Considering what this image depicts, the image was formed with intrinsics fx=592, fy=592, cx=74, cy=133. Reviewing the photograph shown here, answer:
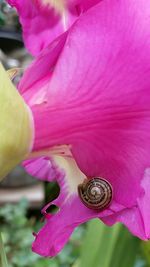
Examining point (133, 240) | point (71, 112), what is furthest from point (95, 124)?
point (133, 240)

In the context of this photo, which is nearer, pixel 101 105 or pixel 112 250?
pixel 101 105

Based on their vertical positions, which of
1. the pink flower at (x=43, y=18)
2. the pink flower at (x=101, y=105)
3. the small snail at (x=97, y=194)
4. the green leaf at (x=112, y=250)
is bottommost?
the green leaf at (x=112, y=250)

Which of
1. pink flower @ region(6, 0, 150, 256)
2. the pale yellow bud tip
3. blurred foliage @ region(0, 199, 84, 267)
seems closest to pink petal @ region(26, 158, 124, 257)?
pink flower @ region(6, 0, 150, 256)

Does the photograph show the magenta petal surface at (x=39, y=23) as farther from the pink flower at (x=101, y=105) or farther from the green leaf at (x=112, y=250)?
the green leaf at (x=112, y=250)

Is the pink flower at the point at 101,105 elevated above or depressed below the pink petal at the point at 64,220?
above

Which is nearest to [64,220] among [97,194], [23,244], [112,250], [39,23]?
[97,194]

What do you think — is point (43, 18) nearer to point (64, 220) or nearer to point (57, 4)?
point (57, 4)

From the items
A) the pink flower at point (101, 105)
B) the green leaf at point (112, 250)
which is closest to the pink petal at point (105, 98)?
the pink flower at point (101, 105)
